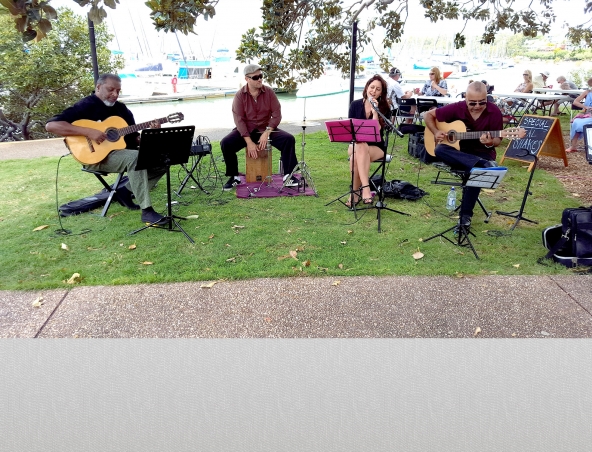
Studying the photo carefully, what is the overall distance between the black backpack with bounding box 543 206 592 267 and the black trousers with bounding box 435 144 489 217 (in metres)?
0.98

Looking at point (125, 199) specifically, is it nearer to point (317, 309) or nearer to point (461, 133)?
point (317, 309)

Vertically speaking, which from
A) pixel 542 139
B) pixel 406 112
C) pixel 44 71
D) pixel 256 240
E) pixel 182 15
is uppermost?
pixel 182 15

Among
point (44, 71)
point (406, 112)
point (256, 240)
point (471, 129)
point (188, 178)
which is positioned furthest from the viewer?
point (44, 71)

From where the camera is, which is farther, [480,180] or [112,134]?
[112,134]

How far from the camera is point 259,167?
7293 millimetres

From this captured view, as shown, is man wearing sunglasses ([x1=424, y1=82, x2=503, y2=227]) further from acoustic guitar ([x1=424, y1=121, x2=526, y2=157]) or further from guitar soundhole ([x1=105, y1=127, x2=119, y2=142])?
guitar soundhole ([x1=105, y1=127, x2=119, y2=142])

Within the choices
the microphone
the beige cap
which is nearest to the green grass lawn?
the microphone

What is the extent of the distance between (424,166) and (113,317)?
21.9ft

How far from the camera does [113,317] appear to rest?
356cm

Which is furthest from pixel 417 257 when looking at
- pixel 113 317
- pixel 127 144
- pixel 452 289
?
pixel 127 144

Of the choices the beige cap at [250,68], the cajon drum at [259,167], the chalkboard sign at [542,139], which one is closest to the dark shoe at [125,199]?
the cajon drum at [259,167]

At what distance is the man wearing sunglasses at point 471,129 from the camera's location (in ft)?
17.6

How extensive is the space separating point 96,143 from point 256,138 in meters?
2.53

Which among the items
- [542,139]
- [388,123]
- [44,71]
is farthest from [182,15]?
[44,71]
